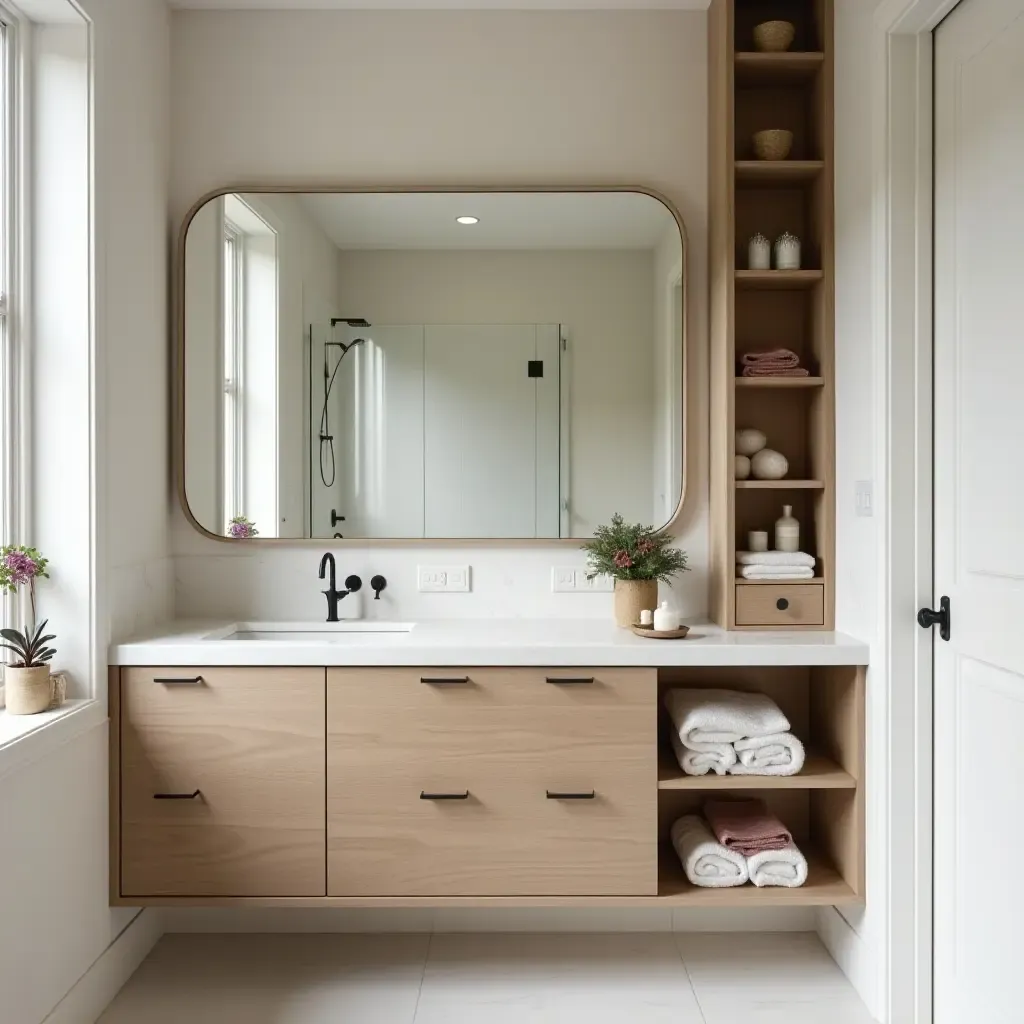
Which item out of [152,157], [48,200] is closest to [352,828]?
[48,200]

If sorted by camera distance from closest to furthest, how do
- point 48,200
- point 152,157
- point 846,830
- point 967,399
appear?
point 967,399, point 48,200, point 846,830, point 152,157

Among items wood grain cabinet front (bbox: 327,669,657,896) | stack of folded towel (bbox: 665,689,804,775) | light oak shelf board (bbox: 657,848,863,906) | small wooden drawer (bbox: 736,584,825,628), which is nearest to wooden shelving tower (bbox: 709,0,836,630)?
small wooden drawer (bbox: 736,584,825,628)

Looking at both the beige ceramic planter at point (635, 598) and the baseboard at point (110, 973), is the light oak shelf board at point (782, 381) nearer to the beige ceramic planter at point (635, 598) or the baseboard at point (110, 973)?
the beige ceramic planter at point (635, 598)

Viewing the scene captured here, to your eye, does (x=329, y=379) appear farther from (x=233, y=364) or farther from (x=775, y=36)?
(x=775, y=36)

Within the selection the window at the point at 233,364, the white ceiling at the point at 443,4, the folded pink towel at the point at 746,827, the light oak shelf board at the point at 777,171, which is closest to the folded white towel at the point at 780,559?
the folded pink towel at the point at 746,827

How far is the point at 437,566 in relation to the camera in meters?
2.64

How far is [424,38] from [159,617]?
1.85 meters

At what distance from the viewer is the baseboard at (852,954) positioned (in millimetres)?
2113

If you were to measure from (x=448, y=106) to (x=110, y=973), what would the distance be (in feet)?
8.20

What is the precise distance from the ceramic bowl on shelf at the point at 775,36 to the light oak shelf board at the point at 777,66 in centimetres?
5

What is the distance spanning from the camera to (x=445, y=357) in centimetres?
258

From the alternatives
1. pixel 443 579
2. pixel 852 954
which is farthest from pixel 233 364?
pixel 852 954

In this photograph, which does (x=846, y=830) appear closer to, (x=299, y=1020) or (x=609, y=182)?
(x=299, y=1020)

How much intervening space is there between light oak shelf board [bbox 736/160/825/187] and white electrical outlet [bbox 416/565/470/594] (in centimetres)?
136
